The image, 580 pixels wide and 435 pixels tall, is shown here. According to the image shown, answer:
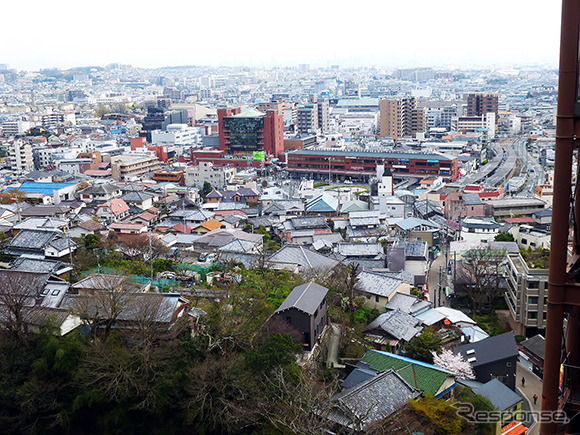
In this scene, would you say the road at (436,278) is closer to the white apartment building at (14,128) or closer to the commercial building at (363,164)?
the commercial building at (363,164)

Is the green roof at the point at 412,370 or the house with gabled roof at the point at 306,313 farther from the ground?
the house with gabled roof at the point at 306,313

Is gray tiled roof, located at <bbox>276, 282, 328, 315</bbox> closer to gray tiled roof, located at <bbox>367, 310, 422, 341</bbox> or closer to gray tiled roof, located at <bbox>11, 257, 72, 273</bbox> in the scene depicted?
gray tiled roof, located at <bbox>367, 310, 422, 341</bbox>

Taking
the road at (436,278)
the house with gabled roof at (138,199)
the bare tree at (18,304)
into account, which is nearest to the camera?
the bare tree at (18,304)

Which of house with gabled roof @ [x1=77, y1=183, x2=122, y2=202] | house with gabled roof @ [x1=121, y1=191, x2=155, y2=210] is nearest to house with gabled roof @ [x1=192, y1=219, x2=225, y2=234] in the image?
house with gabled roof @ [x1=121, y1=191, x2=155, y2=210]

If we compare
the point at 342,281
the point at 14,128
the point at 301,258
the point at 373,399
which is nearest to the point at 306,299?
the point at 373,399

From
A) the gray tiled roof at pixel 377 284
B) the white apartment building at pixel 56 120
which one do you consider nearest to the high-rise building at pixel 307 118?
the white apartment building at pixel 56 120

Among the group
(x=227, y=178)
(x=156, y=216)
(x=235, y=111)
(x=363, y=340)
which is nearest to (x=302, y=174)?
(x=227, y=178)
